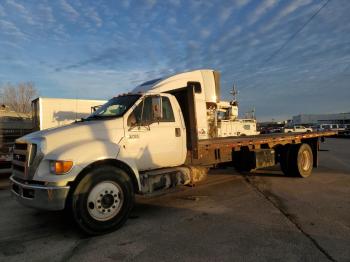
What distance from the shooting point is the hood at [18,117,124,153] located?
5.87 m

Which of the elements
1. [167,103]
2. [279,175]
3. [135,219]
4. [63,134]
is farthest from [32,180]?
[279,175]

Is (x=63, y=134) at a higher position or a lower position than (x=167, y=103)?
lower

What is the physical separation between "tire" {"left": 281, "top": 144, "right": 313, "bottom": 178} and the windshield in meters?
6.46

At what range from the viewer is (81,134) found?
6207mm

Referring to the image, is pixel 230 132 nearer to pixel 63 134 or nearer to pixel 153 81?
pixel 153 81

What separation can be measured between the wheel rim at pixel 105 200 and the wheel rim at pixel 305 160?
7.30m

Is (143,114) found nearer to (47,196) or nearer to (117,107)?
(117,107)

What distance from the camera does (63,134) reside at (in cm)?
603

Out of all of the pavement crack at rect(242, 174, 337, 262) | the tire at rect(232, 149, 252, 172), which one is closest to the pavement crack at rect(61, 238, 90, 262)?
the pavement crack at rect(242, 174, 337, 262)

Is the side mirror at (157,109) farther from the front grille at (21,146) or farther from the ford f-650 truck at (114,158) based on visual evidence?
the front grille at (21,146)

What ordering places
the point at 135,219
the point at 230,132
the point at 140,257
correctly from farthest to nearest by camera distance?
the point at 230,132, the point at 135,219, the point at 140,257

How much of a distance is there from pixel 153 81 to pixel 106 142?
6.09 m

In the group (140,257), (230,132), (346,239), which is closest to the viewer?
(140,257)

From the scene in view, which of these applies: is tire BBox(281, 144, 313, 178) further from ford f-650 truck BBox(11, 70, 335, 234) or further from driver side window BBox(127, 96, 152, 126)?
driver side window BBox(127, 96, 152, 126)
